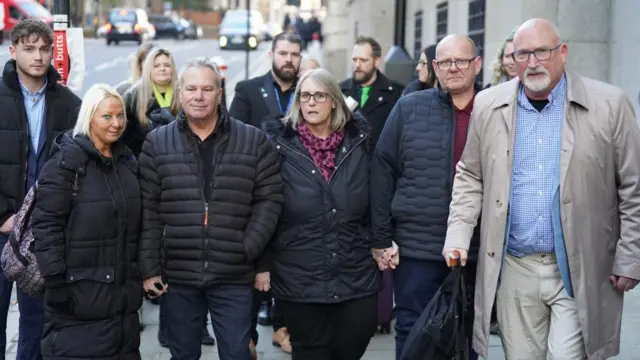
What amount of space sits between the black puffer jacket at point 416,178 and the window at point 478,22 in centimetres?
682

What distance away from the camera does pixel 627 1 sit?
32.1 feet

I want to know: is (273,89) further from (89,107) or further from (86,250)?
(86,250)

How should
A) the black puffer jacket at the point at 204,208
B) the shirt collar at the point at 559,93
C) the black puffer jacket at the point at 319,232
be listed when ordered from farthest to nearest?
the black puffer jacket at the point at 319,232 < the black puffer jacket at the point at 204,208 < the shirt collar at the point at 559,93

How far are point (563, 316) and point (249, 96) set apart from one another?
11.3 ft

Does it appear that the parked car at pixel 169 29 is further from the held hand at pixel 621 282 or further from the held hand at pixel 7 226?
the held hand at pixel 621 282

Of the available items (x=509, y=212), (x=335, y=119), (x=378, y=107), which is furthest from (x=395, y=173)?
(x=378, y=107)

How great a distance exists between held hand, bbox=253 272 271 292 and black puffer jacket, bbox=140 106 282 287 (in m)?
0.11

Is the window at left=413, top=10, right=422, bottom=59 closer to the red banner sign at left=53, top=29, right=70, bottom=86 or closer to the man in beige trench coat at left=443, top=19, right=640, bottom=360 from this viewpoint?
the red banner sign at left=53, top=29, right=70, bottom=86

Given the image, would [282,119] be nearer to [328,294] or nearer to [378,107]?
[328,294]

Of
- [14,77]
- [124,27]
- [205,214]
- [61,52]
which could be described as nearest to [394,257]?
[205,214]

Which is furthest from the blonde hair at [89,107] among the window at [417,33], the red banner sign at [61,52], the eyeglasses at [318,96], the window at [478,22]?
the window at [417,33]

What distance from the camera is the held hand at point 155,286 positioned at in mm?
5742

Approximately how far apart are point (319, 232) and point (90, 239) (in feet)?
3.91

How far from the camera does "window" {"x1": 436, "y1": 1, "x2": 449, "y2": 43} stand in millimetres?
16547
